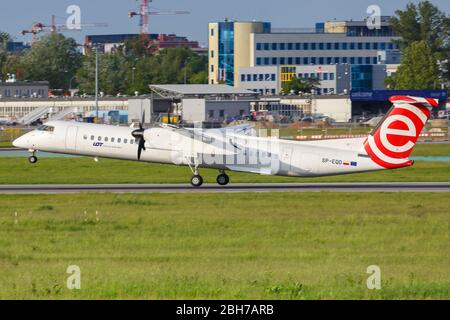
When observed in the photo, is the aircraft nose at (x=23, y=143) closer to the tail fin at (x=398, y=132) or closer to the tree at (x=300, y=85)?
the tail fin at (x=398, y=132)

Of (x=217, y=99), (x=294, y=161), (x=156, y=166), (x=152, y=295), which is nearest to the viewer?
(x=152, y=295)

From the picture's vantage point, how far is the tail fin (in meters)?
44.9

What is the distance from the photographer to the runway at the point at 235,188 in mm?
47969

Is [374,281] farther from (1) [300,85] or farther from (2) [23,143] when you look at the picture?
(1) [300,85]

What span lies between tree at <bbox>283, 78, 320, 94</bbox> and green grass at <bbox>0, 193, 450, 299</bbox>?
377ft

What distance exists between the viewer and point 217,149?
49.2 meters

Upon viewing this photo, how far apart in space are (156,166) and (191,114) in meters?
59.3

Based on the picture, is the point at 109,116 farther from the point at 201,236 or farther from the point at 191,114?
the point at 201,236

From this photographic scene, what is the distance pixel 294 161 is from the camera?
4728 cm

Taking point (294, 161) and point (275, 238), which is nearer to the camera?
point (275, 238)

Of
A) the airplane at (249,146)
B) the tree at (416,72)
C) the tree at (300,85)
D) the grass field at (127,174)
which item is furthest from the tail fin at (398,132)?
the tree at (300,85)

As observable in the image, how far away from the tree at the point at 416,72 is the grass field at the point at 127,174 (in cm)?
8712

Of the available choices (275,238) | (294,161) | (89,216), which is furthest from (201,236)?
(294,161)

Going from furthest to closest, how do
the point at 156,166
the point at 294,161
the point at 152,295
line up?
the point at 156,166, the point at 294,161, the point at 152,295
